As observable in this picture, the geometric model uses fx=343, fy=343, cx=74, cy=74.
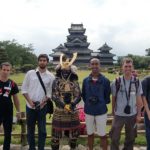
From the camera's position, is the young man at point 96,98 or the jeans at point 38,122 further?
the jeans at point 38,122

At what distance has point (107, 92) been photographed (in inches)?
233

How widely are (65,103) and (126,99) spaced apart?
3.50 ft

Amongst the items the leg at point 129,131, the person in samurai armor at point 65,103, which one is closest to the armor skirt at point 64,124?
the person in samurai armor at point 65,103

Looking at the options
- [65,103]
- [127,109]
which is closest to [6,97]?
[65,103]

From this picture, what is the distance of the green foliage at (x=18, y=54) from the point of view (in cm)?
6056

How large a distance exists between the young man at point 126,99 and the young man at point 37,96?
3.95 feet

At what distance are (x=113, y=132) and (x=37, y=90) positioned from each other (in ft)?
4.94

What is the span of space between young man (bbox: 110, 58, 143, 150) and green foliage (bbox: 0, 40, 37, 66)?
2143 inches

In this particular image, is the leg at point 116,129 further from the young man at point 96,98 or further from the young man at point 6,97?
the young man at point 6,97

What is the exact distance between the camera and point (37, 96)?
6023mm

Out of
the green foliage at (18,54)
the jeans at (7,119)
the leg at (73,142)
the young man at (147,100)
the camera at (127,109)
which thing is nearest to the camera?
the young man at (147,100)

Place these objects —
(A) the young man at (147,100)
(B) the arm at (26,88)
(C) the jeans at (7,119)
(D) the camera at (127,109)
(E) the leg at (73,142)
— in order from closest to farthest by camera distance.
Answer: (A) the young man at (147,100) → (D) the camera at (127,109) → (C) the jeans at (7,119) → (B) the arm at (26,88) → (E) the leg at (73,142)

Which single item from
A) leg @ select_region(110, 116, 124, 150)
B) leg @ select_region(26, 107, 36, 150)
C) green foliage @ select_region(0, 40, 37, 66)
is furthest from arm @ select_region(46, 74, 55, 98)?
green foliage @ select_region(0, 40, 37, 66)

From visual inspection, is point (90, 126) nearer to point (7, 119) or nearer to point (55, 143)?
point (55, 143)
